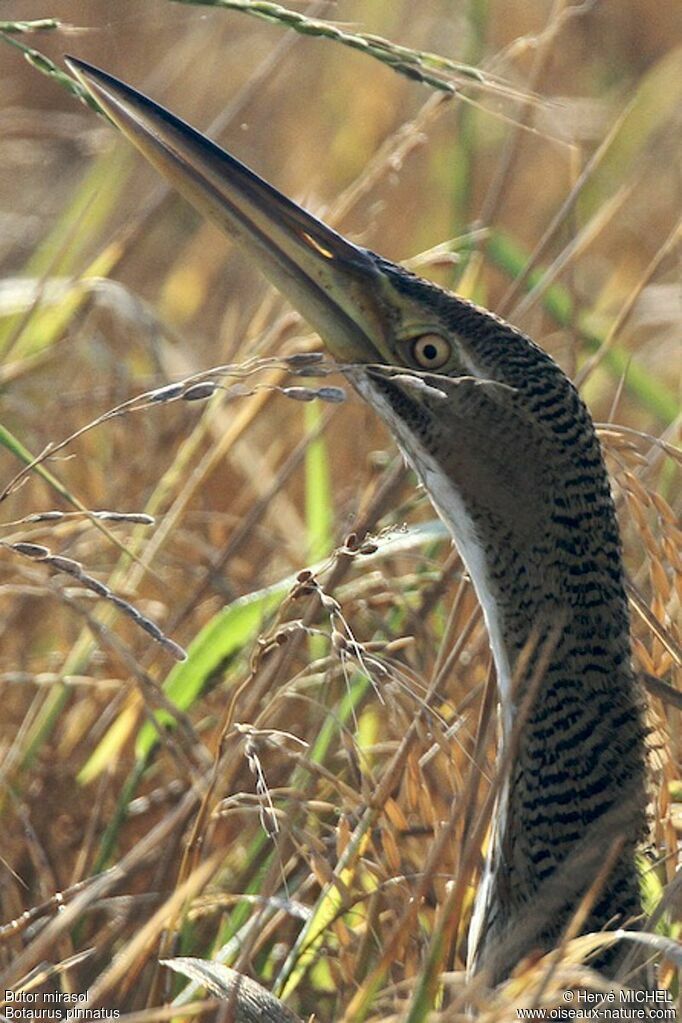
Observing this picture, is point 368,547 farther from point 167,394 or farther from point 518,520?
point 518,520

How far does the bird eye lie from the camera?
85.3 inches

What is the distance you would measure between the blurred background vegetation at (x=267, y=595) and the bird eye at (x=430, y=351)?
0.92 ft

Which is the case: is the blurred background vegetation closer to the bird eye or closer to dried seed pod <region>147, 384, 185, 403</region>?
dried seed pod <region>147, 384, 185, 403</region>

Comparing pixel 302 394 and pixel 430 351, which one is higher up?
pixel 430 351

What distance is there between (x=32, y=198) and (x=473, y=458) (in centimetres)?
393

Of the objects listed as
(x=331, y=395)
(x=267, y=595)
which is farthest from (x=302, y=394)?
(x=267, y=595)

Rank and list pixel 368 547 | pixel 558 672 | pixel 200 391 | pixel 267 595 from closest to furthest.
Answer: pixel 200 391
pixel 368 547
pixel 558 672
pixel 267 595

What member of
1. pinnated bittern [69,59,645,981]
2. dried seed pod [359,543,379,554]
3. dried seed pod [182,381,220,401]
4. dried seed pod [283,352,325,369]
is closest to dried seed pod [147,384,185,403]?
dried seed pod [182,381,220,401]

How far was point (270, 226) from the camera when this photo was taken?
2156mm

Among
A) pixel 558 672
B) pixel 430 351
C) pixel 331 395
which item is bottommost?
pixel 558 672

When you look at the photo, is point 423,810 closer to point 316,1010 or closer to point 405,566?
point 316,1010

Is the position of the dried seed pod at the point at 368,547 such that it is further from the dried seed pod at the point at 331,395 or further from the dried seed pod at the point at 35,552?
the dried seed pod at the point at 35,552

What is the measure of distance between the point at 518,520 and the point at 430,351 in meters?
0.25

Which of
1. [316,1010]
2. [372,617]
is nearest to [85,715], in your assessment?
[372,617]
